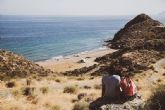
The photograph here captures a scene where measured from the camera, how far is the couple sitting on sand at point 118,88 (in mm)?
12094

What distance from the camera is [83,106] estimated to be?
13.6 meters

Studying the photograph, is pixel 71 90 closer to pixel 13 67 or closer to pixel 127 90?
pixel 127 90

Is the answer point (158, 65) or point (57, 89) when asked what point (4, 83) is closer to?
point (57, 89)

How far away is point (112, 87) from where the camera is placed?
1234 cm

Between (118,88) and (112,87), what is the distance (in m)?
0.25

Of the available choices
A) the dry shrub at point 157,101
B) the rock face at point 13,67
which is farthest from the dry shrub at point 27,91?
the dry shrub at point 157,101

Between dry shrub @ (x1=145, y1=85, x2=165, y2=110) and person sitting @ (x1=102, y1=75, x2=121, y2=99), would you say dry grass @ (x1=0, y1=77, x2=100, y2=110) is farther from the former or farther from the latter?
dry shrub @ (x1=145, y1=85, x2=165, y2=110)

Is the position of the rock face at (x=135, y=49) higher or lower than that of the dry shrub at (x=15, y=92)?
lower

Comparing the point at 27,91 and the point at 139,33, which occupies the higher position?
the point at 27,91

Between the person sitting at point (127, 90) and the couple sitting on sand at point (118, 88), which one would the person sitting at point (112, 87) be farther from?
the person sitting at point (127, 90)

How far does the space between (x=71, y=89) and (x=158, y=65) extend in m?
17.0

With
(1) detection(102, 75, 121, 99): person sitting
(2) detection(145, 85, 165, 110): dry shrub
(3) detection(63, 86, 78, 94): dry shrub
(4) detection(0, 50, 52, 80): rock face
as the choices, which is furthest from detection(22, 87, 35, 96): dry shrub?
(2) detection(145, 85, 165, 110): dry shrub

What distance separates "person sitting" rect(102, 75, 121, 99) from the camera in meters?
12.4

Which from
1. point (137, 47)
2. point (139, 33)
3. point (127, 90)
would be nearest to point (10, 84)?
point (127, 90)
